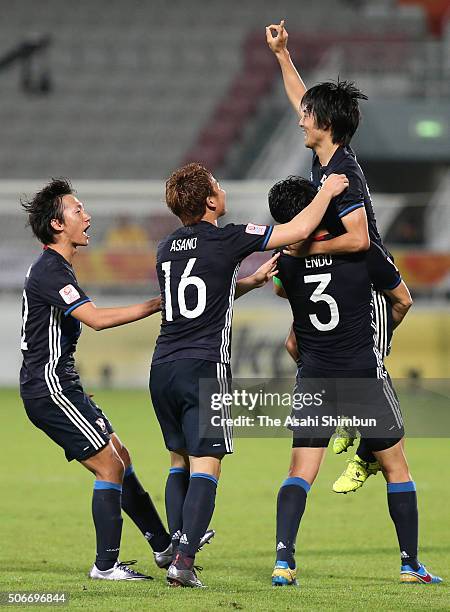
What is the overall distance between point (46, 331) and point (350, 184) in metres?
1.59

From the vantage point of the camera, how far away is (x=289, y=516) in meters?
5.43

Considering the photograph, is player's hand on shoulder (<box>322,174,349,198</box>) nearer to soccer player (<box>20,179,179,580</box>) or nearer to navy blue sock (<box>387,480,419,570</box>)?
soccer player (<box>20,179,179,580</box>)

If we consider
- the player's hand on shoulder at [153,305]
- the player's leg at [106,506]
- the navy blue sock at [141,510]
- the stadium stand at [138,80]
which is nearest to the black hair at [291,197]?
the player's hand on shoulder at [153,305]

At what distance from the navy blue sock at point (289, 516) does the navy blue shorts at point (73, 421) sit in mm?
→ 887

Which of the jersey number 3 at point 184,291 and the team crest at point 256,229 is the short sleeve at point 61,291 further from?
the team crest at point 256,229

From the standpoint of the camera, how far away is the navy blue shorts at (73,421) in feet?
18.4

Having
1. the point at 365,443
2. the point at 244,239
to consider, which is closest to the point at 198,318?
the point at 244,239

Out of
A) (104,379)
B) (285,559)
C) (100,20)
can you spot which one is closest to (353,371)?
(285,559)

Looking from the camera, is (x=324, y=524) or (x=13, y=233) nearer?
(x=324, y=524)

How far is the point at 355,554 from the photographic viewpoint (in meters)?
6.75

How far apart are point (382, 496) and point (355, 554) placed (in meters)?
2.56

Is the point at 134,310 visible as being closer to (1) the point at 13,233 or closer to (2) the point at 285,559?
(2) the point at 285,559

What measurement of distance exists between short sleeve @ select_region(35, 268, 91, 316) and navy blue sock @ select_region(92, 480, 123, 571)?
87cm

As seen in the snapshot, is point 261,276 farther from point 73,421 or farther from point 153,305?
point 73,421
